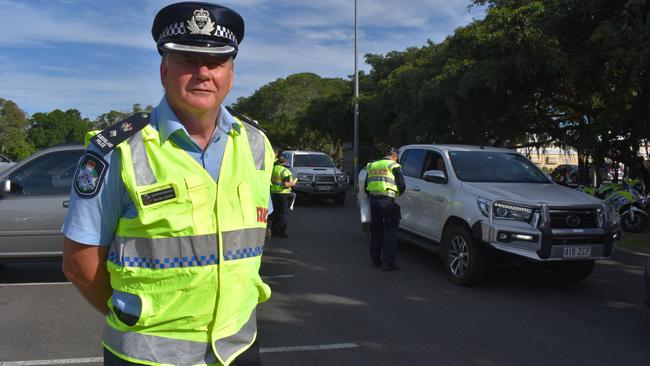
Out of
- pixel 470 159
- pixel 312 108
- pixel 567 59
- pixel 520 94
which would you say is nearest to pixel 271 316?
pixel 470 159

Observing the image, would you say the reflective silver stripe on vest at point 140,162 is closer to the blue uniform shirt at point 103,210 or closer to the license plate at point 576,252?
the blue uniform shirt at point 103,210

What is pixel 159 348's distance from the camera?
166cm

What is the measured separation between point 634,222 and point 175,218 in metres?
12.0

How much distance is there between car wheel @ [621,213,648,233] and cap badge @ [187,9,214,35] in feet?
38.9

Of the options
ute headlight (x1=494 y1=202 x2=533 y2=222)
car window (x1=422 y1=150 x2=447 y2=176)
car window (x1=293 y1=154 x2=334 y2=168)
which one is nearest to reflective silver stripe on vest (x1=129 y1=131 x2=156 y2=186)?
ute headlight (x1=494 y1=202 x2=533 y2=222)

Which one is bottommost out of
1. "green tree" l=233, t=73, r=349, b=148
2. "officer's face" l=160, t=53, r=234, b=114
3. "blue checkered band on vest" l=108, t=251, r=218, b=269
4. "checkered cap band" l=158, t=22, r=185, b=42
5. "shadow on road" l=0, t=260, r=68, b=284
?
"shadow on road" l=0, t=260, r=68, b=284

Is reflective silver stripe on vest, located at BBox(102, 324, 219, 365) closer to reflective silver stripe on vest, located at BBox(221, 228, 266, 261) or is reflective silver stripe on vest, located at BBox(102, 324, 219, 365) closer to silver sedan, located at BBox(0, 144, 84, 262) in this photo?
reflective silver stripe on vest, located at BBox(221, 228, 266, 261)

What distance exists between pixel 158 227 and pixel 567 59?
11.4 m

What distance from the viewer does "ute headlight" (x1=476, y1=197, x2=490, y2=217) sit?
6.40m

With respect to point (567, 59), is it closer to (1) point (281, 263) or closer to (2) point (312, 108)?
(1) point (281, 263)

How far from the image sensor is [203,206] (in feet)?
5.49

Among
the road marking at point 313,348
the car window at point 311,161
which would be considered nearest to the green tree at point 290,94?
the car window at point 311,161

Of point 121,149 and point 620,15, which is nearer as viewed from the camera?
point 121,149

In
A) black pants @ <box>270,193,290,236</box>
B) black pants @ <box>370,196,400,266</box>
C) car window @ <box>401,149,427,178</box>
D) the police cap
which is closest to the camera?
the police cap
